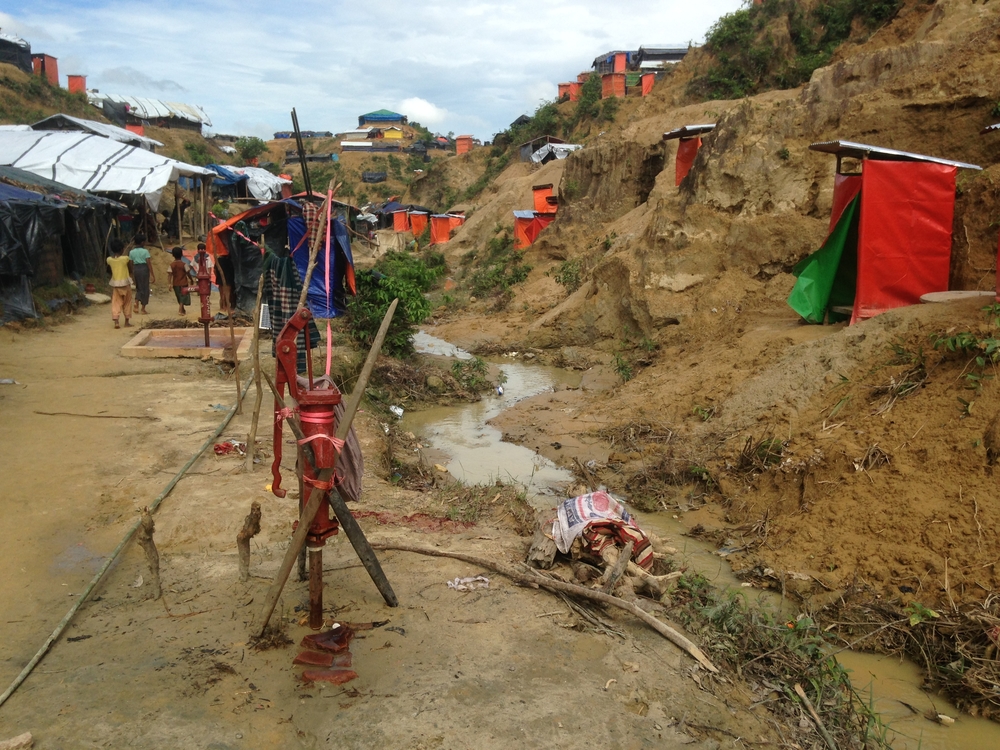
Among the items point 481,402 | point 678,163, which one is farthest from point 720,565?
point 678,163

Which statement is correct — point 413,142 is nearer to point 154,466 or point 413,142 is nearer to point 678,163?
point 678,163

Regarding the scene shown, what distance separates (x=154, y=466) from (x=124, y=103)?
152ft

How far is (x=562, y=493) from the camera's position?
281 inches

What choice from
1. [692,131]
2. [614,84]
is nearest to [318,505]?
[692,131]

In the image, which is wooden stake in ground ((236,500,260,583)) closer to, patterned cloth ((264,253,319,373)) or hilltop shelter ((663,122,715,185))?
patterned cloth ((264,253,319,373))

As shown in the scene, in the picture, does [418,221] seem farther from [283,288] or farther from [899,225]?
[899,225]

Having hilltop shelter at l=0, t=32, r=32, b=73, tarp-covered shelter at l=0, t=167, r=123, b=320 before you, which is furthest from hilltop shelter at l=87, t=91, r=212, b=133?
tarp-covered shelter at l=0, t=167, r=123, b=320

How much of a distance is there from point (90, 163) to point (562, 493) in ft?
61.3

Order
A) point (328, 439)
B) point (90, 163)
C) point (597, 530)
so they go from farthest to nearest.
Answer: point (90, 163)
point (597, 530)
point (328, 439)

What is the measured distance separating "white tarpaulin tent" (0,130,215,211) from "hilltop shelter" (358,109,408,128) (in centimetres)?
5296

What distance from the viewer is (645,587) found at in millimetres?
4387

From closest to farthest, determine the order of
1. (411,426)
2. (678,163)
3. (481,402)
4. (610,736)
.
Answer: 1. (610,736)
2. (411,426)
3. (481,402)
4. (678,163)

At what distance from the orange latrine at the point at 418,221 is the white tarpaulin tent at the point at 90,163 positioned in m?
17.4

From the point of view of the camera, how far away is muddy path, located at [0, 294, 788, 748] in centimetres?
299
